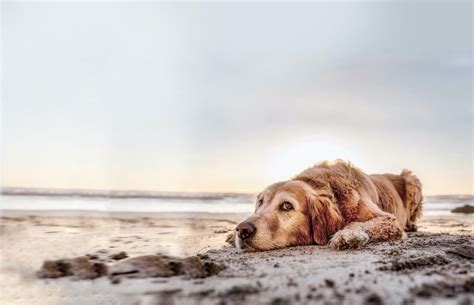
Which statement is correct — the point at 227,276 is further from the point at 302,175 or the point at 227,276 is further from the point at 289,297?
the point at 302,175

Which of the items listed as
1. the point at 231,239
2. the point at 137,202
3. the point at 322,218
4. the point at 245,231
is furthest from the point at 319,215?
the point at 137,202

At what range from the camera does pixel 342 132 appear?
107 inches

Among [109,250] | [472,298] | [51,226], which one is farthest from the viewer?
[51,226]

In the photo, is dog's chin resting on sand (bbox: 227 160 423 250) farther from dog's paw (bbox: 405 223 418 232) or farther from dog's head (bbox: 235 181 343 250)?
dog's paw (bbox: 405 223 418 232)

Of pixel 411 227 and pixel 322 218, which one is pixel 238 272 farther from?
pixel 411 227

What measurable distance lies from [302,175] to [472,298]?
1.36 metres

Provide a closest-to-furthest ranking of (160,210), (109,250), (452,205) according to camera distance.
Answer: (109,250)
(160,210)
(452,205)

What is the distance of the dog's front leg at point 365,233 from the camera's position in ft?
7.28

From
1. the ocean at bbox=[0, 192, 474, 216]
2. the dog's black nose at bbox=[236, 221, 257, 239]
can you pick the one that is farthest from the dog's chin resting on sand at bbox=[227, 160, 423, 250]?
the ocean at bbox=[0, 192, 474, 216]

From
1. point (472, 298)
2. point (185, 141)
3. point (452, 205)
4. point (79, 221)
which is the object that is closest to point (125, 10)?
point (185, 141)

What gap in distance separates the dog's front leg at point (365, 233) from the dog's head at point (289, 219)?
0.12 meters

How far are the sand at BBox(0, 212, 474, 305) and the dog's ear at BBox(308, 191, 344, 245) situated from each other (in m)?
0.16

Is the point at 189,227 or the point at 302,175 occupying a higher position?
the point at 302,175

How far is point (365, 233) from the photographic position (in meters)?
2.34
